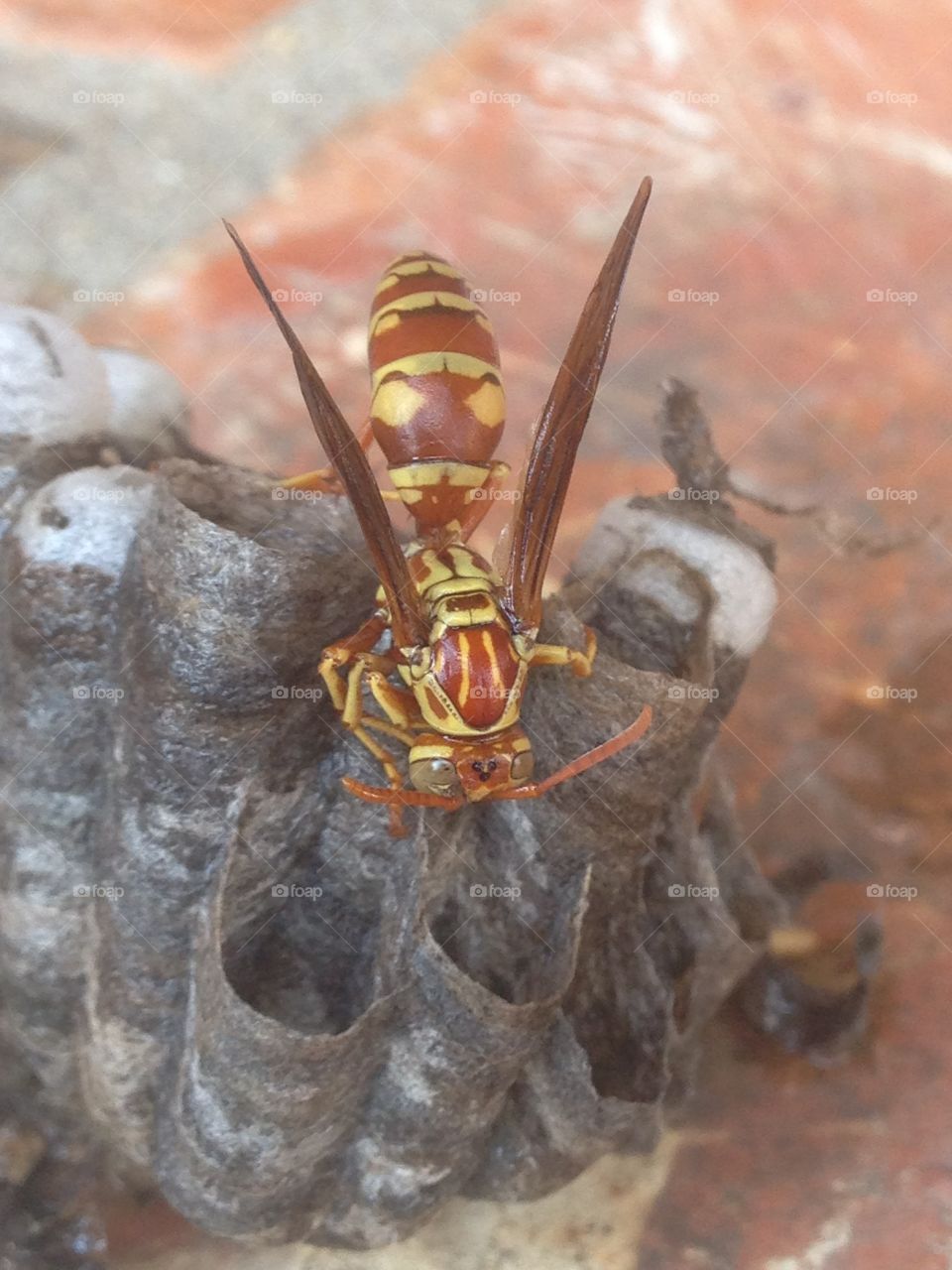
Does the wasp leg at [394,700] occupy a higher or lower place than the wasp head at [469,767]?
higher

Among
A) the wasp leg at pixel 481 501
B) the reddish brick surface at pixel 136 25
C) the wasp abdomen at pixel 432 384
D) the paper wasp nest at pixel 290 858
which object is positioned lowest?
the paper wasp nest at pixel 290 858

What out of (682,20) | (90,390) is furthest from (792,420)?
(90,390)

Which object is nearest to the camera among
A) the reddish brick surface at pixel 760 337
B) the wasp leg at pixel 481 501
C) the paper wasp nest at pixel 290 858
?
the paper wasp nest at pixel 290 858

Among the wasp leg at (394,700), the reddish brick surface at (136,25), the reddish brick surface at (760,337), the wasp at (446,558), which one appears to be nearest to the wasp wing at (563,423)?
the wasp at (446,558)

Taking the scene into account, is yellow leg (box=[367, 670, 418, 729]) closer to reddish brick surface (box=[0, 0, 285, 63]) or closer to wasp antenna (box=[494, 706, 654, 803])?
wasp antenna (box=[494, 706, 654, 803])

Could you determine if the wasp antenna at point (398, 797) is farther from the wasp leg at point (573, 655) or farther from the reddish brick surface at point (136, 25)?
the reddish brick surface at point (136, 25)

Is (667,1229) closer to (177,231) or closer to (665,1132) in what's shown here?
(665,1132)
